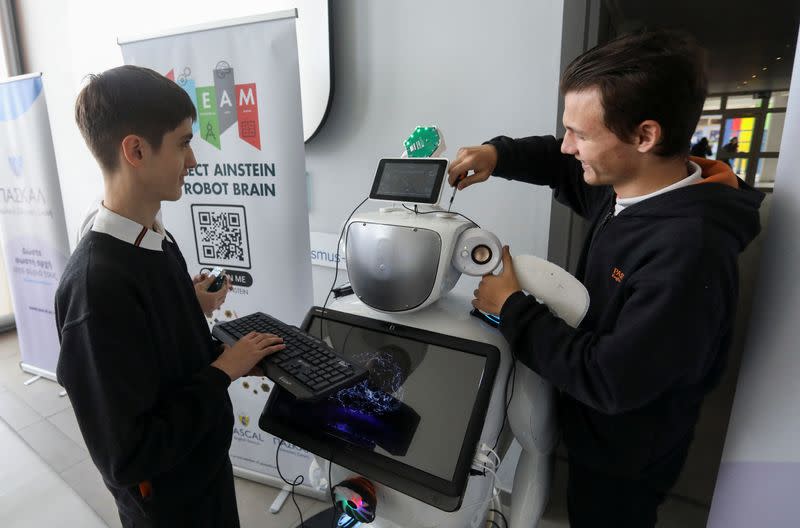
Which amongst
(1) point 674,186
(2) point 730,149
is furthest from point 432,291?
(2) point 730,149

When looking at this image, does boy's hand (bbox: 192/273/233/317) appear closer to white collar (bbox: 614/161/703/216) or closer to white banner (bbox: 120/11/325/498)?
white banner (bbox: 120/11/325/498)

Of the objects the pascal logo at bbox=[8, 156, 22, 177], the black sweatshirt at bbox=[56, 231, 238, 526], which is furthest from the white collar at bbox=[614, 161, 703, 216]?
the pascal logo at bbox=[8, 156, 22, 177]

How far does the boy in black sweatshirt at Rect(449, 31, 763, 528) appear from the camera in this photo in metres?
0.77

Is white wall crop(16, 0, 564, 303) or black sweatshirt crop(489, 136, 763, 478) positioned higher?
white wall crop(16, 0, 564, 303)

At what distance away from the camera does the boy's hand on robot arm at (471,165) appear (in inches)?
43.1

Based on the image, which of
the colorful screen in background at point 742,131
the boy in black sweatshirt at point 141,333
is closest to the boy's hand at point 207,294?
the boy in black sweatshirt at point 141,333

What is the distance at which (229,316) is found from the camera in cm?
186

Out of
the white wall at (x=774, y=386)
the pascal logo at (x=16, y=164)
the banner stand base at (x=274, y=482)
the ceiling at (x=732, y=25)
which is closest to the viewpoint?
the white wall at (x=774, y=386)

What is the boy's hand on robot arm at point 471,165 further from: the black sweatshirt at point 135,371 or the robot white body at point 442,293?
the black sweatshirt at point 135,371

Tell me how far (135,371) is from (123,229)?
275 millimetres

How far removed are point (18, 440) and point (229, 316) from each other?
1.49 metres

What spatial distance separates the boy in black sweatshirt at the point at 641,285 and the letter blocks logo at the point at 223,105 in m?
1.12

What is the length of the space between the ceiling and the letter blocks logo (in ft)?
4.60

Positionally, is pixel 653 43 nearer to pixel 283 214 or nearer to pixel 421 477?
pixel 421 477
